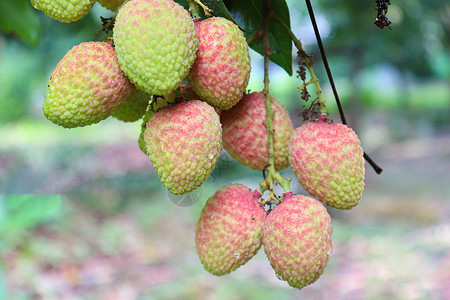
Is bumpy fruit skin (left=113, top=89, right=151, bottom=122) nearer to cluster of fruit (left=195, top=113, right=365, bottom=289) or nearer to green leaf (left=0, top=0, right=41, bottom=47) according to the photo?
cluster of fruit (left=195, top=113, right=365, bottom=289)

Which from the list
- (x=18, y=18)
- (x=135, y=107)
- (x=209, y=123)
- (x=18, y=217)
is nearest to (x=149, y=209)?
(x=18, y=217)

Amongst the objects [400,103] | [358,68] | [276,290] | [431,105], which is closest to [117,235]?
[276,290]

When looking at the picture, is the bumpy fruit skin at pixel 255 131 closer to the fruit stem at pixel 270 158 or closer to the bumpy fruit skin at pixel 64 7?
the fruit stem at pixel 270 158

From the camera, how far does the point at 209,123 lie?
2.02ft

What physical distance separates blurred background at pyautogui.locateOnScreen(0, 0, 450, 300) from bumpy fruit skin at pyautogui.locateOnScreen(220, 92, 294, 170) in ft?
0.40

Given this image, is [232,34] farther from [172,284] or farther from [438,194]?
[438,194]

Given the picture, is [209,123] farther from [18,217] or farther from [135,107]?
[18,217]

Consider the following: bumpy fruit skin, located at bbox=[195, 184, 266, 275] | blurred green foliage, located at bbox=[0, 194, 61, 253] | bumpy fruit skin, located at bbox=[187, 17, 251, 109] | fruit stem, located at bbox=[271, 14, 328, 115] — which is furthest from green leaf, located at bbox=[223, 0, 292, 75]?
blurred green foliage, located at bbox=[0, 194, 61, 253]

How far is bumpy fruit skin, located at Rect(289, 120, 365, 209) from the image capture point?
2.24 ft

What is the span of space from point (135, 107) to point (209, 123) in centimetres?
19

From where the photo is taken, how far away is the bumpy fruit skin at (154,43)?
1.82ft

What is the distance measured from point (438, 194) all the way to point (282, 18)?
20.6 ft

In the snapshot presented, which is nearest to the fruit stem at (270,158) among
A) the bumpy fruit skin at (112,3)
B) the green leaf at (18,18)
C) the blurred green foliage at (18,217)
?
the bumpy fruit skin at (112,3)

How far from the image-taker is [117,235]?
Answer: 164 inches
